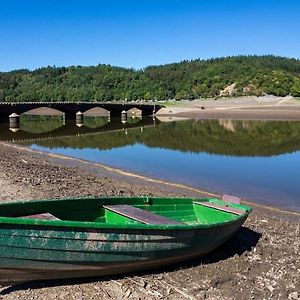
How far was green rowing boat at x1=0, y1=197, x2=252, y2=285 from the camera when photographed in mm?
8125

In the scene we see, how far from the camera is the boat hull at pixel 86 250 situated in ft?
26.5

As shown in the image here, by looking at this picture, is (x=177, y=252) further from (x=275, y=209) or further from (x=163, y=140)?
(x=163, y=140)

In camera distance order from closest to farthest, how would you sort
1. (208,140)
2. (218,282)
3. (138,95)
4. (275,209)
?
(218,282) → (275,209) → (208,140) → (138,95)

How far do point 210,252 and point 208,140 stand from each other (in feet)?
123

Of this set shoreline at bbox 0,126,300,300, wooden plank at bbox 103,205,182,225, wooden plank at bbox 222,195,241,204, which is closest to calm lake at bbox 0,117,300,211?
shoreline at bbox 0,126,300,300

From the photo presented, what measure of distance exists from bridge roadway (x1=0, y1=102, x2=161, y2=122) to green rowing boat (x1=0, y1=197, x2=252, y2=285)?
66653 mm

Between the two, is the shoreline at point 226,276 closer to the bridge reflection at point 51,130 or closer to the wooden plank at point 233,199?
the wooden plank at point 233,199

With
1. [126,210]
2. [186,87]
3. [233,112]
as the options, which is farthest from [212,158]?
[186,87]

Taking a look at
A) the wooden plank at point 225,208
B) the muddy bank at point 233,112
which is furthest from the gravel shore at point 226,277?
the muddy bank at point 233,112

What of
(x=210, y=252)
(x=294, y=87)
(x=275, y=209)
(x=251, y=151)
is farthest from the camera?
(x=294, y=87)

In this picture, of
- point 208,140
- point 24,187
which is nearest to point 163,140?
point 208,140

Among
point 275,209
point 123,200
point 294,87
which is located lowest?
point 275,209

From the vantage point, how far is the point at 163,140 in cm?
4919

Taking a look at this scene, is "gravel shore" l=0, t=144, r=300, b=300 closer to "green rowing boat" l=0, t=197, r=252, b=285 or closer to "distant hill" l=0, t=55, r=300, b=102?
"green rowing boat" l=0, t=197, r=252, b=285
